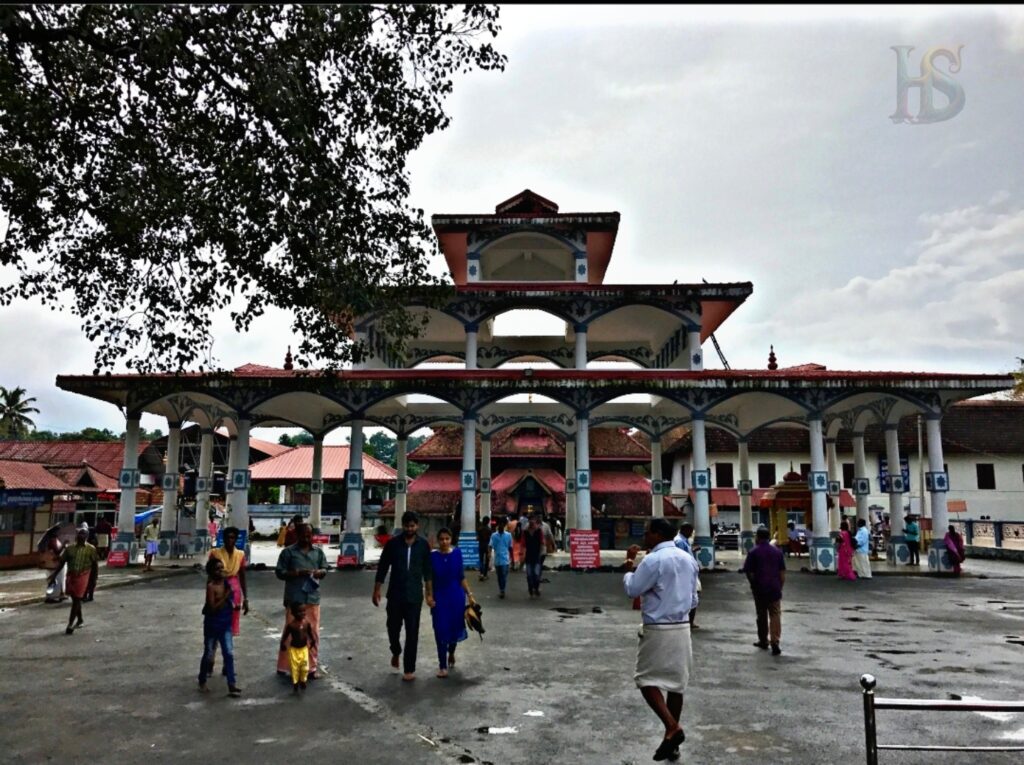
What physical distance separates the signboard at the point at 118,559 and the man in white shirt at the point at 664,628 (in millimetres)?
19400

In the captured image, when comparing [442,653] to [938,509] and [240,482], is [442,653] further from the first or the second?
[938,509]

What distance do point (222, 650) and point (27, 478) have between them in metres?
20.1

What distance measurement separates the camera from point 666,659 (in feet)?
18.5

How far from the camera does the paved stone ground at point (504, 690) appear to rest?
222 inches

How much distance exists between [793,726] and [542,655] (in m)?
3.51

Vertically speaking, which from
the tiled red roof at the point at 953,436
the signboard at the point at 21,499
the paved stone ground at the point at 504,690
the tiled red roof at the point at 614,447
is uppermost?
the tiled red roof at the point at 953,436

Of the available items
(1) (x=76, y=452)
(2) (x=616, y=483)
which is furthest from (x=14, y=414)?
(2) (x=616, y=483)

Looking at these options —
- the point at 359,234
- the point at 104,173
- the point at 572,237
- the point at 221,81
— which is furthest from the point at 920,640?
the point at 572,237

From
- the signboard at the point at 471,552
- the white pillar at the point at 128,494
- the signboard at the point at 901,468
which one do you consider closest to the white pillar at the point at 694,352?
the signboard at the point at 471,552

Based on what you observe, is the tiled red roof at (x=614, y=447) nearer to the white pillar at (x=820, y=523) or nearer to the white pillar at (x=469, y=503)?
the white pillar at (x=820, y=523)

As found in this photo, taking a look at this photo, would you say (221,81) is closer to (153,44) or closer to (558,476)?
(153,44)

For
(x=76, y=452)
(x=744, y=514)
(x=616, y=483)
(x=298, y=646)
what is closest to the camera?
(x=298, y=646)

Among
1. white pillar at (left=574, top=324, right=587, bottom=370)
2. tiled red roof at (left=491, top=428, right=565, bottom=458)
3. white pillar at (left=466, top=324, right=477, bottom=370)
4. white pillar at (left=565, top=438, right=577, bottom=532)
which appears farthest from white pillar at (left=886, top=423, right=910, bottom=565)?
tiled red roof at (left=491, top=428, right=565, bottom=458)

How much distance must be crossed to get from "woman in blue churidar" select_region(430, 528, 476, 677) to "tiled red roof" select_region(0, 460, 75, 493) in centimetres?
1902
